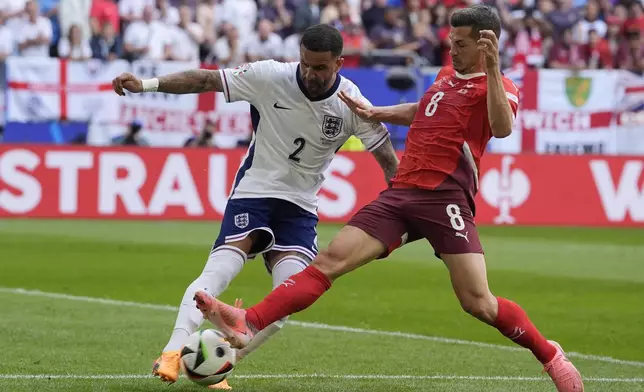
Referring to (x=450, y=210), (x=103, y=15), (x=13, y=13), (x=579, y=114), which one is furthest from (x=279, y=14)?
(x=450, y=210)

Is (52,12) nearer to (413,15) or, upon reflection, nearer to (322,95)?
(413,15)

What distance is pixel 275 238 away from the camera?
7973mm

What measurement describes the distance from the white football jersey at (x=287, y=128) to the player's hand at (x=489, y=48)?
1.09m

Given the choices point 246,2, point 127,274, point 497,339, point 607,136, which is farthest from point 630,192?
point 497,339

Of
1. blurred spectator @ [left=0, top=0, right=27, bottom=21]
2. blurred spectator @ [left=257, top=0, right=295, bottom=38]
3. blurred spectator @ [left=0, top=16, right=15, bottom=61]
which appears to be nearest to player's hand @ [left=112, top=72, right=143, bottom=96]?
blurred spectator @ [left=0, top=16, right=15, bottom=61]

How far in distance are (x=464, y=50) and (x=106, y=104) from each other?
580 inches

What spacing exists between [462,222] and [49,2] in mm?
18476

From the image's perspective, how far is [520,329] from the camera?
24.0ft

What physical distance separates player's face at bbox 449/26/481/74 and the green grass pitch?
1945 mm

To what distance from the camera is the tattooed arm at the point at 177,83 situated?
7.61 m

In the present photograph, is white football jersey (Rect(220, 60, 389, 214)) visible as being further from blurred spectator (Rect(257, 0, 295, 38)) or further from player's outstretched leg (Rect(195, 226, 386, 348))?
blurred spectator (Rect(257, 0, 295, 38))

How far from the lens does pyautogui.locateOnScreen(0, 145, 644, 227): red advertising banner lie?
65.8ft

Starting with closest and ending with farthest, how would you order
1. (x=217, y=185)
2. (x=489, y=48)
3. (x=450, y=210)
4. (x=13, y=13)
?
(x=489, y=48) < (x=450, y=210) < (x=217, y=185) < (x=13, y=13)

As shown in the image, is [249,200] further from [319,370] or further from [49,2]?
[49,2]
